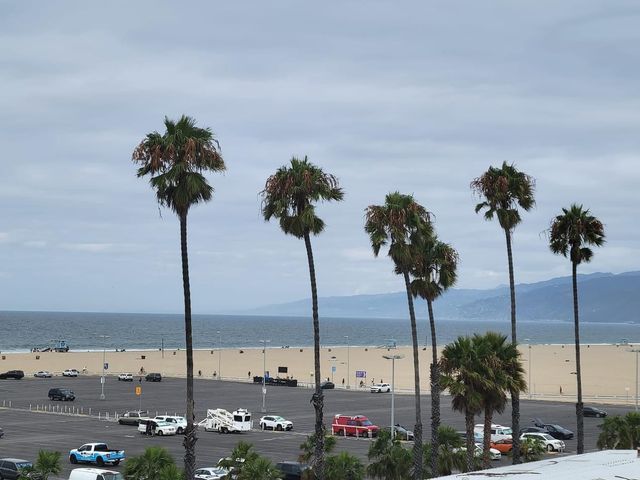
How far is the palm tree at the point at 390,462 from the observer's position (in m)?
43.7

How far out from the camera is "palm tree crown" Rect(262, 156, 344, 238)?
41.8 meters

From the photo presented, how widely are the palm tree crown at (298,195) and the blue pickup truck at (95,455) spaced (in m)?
20.7

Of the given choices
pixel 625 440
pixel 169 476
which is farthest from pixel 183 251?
pixel 625 440

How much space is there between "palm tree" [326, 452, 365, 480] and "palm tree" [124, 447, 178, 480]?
761cm

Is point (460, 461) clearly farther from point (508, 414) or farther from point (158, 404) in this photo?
point (158, 404)

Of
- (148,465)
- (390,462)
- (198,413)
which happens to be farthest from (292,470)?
(198,413)

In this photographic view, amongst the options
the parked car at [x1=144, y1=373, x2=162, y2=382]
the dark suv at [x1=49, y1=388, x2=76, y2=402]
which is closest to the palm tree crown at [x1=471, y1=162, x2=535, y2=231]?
the dark suv at [x1=49, y1=388, x2=76, y2=402]

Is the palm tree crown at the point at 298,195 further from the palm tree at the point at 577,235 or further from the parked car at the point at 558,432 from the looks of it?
the parked car at the point at 558,432

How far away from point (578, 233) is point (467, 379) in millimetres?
13527

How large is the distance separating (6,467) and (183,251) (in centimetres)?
1794

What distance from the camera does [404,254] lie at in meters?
46.0

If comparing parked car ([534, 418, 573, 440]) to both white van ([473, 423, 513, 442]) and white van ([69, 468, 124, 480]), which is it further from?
white van ([69, 468, 124, 480])

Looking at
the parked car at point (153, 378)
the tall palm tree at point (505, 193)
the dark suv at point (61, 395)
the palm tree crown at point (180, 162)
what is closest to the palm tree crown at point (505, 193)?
→ the tall palm tree at point (505, 193)

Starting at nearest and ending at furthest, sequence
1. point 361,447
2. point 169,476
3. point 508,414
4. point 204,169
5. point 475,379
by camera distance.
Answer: point 169,476, point 204,169, point 475,379, point 361,447, point 508,414
